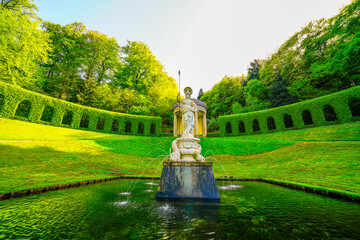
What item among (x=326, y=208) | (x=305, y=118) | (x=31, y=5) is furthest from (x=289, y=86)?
(x=31, y=5)

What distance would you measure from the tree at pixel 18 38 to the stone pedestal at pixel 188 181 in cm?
2052

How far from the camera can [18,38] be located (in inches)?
666

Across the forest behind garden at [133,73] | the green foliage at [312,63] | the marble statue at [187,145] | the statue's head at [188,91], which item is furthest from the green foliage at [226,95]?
the marble statue at [187,145]

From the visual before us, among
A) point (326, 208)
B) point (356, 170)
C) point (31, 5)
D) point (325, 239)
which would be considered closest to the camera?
point (325, 239)

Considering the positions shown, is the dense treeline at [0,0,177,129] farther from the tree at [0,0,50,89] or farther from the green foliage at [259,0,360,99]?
the green foliage at [259,0,360,99]

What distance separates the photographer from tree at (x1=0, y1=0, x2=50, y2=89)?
1510 cm

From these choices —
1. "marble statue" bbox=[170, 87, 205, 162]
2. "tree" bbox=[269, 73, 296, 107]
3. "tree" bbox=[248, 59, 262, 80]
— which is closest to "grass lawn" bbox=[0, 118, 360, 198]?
"marble statue" bbox=[170, 87, 205, 162]

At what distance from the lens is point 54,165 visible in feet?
31.9

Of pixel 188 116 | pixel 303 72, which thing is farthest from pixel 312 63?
pixel 188 116

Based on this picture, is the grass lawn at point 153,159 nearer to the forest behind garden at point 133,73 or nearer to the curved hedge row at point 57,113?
the curved hedge row at point 57,113

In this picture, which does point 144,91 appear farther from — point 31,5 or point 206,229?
point 206,229

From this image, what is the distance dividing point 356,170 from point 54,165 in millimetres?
16951

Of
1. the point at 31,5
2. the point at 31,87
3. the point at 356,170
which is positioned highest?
the point at 31,5

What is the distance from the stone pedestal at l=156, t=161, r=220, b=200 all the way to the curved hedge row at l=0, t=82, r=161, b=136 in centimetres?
2171
